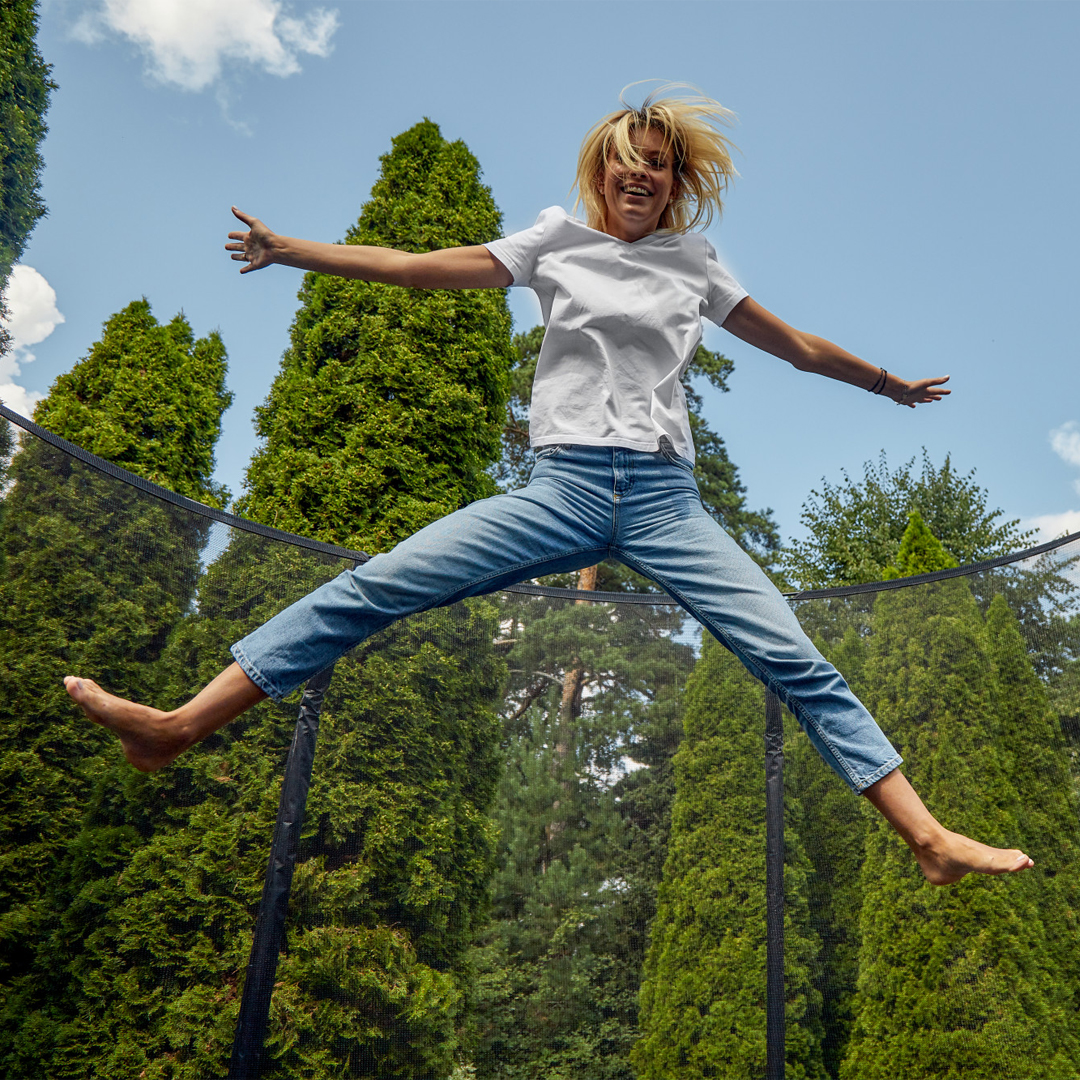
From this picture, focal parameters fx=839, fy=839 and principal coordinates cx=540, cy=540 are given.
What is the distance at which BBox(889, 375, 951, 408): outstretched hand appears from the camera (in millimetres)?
1554

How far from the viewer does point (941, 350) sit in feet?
37.8

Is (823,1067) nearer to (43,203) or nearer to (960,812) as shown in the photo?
(960,812)

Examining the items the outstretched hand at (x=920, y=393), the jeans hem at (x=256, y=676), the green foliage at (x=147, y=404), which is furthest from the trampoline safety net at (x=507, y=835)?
the green foliage at (x=147, y=404)

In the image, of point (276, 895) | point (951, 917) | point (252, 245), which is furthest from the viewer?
point (951, 917)

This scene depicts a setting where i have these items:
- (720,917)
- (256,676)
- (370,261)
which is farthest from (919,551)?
(256,676)

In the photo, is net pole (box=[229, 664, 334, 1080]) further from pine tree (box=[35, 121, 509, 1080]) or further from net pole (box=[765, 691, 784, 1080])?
net pole (box=[765, 691, 784, 1080])

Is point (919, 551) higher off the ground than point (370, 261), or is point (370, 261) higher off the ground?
point (919, 551)

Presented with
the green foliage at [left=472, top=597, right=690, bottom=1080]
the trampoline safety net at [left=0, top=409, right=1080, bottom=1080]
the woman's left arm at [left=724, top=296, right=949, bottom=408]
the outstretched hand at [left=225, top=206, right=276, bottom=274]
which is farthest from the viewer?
the green foliage at [left=472, top=597, right=690, bottom=1080]

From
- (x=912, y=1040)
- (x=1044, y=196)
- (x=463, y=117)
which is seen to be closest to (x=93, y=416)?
(x=463, y=117)

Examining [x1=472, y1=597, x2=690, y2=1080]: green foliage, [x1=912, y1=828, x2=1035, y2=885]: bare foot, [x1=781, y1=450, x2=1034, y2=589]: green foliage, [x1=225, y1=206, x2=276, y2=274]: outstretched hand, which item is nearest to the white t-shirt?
[x1=225, y1=206, x2=276, y2=274]: outstretched hand

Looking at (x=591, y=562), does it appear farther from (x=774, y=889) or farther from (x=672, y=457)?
(x=774, y=889)

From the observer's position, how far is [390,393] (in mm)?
4086

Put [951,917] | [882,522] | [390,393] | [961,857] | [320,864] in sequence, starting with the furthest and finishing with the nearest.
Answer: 1. [882,522]
2. [390,393]
3. [951,917]
4. [320,864]
5. [961,857]

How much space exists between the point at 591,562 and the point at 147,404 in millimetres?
4847
